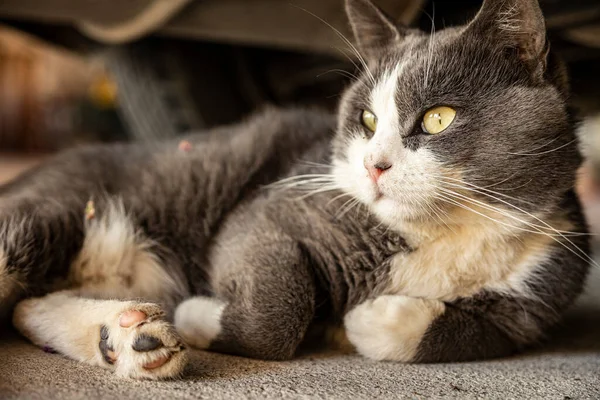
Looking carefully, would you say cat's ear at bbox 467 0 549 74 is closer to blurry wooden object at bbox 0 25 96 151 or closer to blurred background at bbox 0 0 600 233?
blurred background at bbox 0 0 600 233

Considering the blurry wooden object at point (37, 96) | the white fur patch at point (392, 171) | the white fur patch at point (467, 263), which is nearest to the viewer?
the white fur patch at point (392, 171)

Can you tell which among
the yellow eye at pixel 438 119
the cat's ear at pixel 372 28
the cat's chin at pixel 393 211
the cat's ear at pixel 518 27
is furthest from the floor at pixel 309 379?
the cat's ear at pixel 372 28

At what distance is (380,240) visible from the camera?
121cm

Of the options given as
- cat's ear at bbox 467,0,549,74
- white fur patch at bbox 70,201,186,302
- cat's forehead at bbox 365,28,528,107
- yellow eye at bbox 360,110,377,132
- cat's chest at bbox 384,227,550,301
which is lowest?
white fur patch at bbox 70,201,186,302

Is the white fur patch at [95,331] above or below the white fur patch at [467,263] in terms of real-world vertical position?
below

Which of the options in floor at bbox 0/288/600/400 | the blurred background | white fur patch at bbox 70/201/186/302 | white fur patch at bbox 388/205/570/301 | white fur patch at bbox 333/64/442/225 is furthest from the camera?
the blurred background

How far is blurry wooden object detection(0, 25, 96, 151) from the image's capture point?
6547mm

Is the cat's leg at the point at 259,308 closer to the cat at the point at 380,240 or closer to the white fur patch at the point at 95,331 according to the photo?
the cat at the point at 380,240

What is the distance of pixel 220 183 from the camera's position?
4.92ft

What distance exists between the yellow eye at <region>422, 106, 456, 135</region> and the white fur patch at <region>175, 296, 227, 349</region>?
0.53 m

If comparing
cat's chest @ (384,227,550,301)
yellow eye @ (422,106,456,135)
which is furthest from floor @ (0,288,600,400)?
yellow eye @ (422,106,456,135)

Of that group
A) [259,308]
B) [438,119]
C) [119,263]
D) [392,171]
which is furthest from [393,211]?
[119,263]

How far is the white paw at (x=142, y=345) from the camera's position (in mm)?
973

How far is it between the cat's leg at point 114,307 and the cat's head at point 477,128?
48 cm
